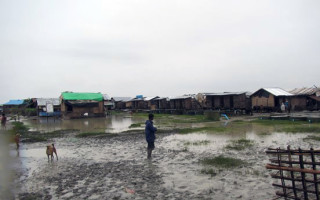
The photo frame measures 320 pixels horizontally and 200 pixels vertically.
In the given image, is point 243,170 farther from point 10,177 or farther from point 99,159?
point 10,177

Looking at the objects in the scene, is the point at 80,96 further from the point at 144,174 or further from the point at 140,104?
the point at 144,174

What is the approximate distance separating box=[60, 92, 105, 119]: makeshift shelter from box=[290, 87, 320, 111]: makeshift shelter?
1165 inches

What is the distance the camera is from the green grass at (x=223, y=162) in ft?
27.6

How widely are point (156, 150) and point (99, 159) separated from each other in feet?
9.26

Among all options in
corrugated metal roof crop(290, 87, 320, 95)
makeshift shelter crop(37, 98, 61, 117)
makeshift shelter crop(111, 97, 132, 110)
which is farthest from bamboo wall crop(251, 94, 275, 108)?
makeshift shelter crop(111, 97, 132, 110)

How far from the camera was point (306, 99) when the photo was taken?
3353 cm

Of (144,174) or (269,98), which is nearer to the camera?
(144,174)

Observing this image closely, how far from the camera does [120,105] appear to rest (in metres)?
67.0

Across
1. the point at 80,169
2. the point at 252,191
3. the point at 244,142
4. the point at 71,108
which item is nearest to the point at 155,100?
the point at 71,108

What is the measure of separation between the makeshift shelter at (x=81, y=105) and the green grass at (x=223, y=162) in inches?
1320

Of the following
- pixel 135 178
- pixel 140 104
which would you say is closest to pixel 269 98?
pixel 135 178

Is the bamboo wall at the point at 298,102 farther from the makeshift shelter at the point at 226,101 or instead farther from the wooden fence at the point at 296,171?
the wooden fence at the point at 296,171

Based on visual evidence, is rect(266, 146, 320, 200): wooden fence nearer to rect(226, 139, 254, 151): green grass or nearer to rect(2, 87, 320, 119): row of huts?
rect(226, 139, 254, 151): green grass

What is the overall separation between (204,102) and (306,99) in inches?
553
